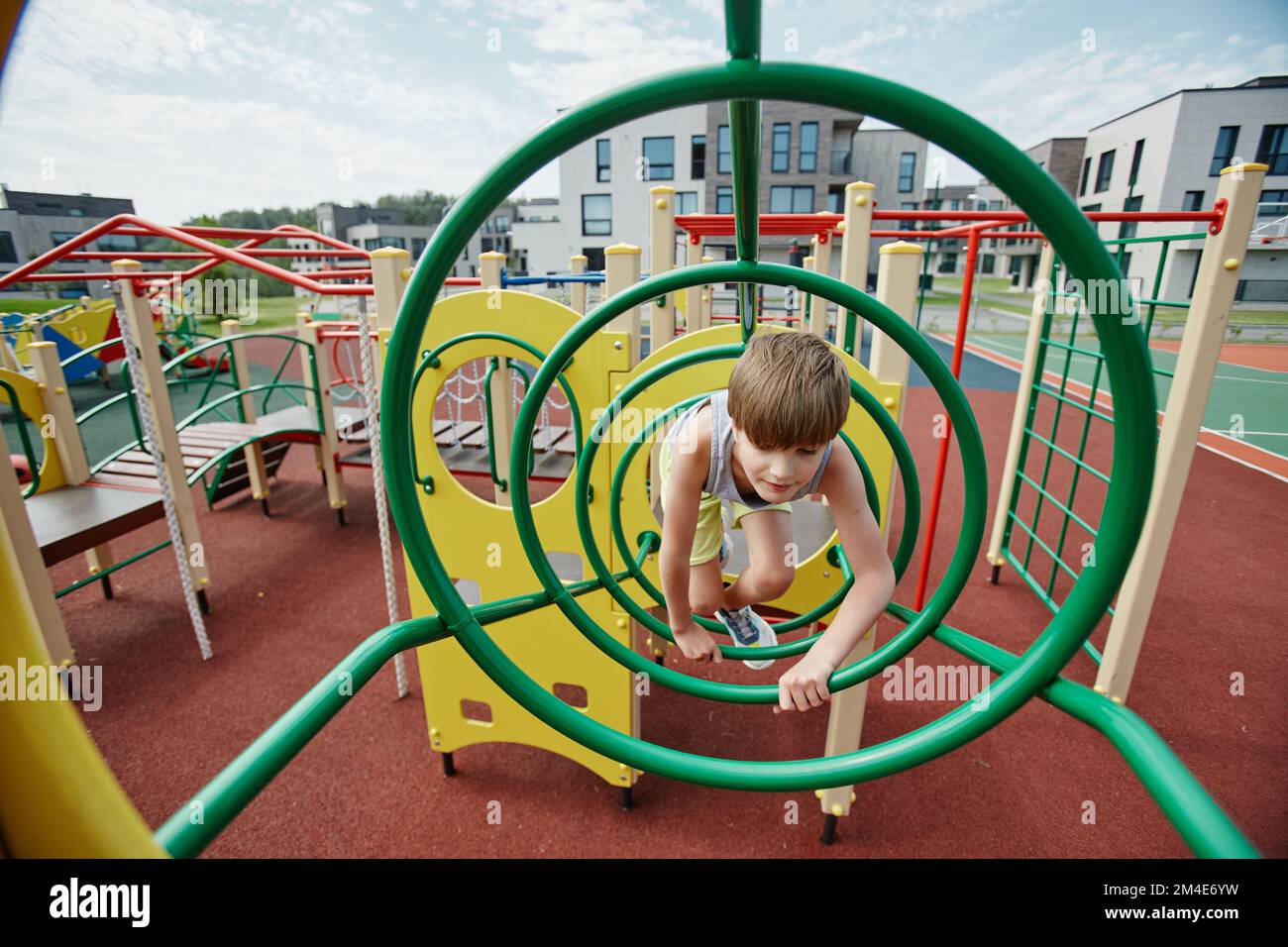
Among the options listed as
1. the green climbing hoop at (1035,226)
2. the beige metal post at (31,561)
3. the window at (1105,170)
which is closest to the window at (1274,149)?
the window at (1105,170)

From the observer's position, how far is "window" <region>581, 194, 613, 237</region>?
21.0m

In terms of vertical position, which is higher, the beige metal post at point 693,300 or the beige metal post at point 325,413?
the beige metal post at point 693,300

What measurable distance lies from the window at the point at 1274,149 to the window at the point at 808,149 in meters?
12.9

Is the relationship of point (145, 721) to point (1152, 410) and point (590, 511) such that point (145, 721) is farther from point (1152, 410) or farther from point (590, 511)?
point (1152, 410)

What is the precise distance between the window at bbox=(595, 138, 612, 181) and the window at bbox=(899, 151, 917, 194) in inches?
468

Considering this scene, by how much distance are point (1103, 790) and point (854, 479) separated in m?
Result: 2.33

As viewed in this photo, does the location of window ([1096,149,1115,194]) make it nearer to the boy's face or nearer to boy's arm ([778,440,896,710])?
boy's arm ([778,440,896,710])

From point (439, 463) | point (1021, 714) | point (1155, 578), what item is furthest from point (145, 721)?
point (1155, 578)

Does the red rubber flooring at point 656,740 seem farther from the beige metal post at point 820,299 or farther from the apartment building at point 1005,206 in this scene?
the apartment building at point 1005,206

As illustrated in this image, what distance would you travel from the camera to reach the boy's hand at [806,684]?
3.71 ft

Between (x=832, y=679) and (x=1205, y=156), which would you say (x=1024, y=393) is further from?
(x=1205, y=156)

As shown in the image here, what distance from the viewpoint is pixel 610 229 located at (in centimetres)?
2139

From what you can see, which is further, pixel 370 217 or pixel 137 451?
pixel 370 217

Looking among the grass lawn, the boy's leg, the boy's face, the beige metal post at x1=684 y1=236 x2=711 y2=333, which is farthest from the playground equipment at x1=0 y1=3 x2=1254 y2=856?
the grass lawn
